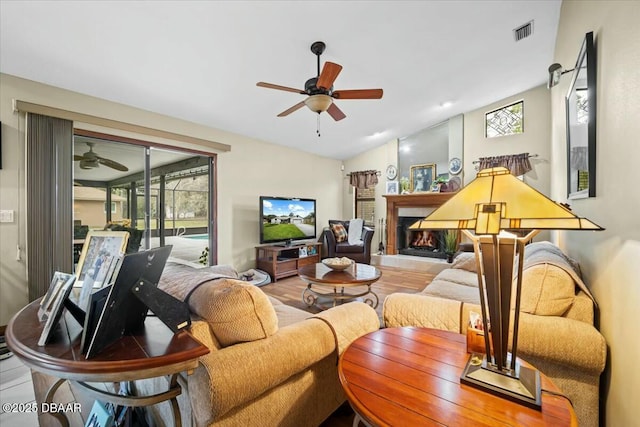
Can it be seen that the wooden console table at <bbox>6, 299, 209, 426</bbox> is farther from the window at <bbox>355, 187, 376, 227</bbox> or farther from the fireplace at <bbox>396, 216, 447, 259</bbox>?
the window at <bbox>355, 187, 376, 227</bbox>

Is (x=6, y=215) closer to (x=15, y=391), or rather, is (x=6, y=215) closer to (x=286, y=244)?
(x=15, y=391)

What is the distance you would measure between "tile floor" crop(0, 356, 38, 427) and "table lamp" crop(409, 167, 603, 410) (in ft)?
7.63

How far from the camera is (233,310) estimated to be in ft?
3.48

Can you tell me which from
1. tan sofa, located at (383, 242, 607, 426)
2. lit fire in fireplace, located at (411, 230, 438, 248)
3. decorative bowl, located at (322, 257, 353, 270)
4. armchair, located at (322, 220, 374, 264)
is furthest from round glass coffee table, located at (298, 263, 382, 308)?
lit fire in fireplace, located at (411, 230, 438, 248)

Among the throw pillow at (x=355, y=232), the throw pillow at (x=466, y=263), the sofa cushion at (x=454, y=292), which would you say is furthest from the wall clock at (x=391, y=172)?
the sofa cushion at (x=454, y=292)

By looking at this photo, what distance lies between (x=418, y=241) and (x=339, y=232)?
1774 mm

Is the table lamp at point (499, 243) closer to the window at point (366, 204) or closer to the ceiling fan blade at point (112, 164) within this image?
the ceiling fan blade at point (112, 164)

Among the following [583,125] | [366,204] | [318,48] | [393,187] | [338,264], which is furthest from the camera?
[366,204]

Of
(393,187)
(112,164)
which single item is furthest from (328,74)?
(393,187)

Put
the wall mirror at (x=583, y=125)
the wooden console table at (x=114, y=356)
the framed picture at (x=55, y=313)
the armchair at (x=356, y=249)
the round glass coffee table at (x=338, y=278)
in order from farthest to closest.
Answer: the armchair at (x=356, y=249), the round glass coffee table at (x=338, y=278), the wall mirror at (x=583, y=125), the framed picture at (x=55, y=313), the wooden console table at (x=114, y=356)

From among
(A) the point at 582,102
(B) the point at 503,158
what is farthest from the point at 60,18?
(B) the point at 503,158

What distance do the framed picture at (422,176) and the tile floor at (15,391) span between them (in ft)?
18.5

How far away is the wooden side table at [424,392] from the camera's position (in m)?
0.73

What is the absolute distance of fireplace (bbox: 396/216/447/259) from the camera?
5.32 meters
